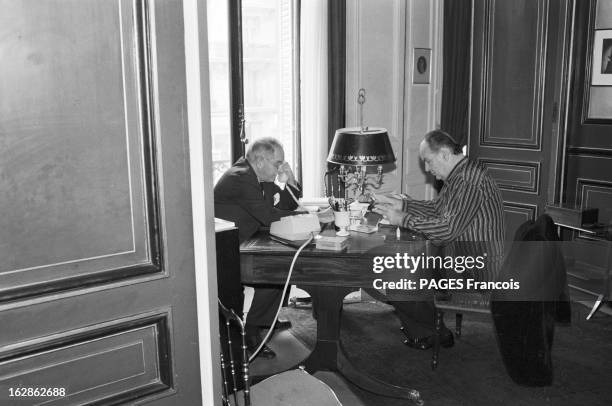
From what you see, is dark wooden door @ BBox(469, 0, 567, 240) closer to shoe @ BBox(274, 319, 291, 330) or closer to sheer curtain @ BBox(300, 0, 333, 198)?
sheer curtain @ BBox(300, 0, 333, 198)

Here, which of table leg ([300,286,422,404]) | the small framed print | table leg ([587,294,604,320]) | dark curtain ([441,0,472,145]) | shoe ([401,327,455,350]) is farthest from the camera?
dark curtain ([441,0,472,145])

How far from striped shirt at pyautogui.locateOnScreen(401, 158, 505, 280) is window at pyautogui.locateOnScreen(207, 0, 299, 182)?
182cm

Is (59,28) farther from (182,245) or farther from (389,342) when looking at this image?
(389,342)

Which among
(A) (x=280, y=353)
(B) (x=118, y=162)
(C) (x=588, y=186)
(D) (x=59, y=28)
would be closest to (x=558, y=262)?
(A) (x=280, y=353)

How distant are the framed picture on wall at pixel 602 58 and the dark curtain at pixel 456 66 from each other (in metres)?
1.18

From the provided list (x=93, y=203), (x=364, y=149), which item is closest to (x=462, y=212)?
(x=364, y=149)

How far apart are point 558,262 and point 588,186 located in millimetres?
2026

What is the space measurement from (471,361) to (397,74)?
2645mm

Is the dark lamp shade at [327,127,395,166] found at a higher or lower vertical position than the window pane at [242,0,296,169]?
lower

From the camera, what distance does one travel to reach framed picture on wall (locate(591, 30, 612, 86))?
460 cm

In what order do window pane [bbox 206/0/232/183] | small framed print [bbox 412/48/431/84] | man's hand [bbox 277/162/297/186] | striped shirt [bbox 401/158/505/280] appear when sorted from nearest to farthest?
striped shirt [bbox 401/158/505/280] → man's hand [bbox 277/162/297/186] → window pane [bbox 206/0/232/183] → small framed print [bbox 412/48/431/84]

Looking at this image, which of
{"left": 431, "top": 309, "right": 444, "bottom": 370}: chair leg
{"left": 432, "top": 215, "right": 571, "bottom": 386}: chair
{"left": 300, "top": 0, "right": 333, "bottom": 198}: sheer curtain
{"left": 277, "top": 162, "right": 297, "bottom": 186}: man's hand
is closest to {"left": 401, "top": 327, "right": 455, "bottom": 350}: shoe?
{"left": 431, "top": 309, "right": 444, "bottom": 370}: chair leg

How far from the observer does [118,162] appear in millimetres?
1805

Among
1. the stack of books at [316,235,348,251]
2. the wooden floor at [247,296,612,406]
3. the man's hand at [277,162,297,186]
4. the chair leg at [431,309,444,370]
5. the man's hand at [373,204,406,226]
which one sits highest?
the man's hand at [277,162,297,186]
